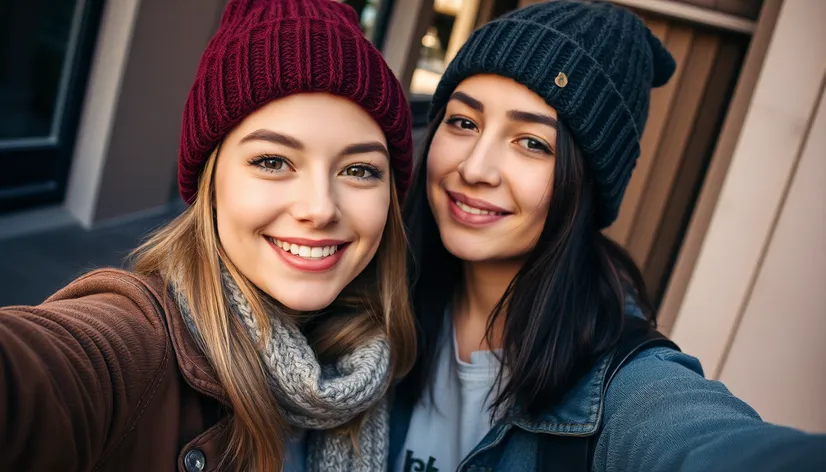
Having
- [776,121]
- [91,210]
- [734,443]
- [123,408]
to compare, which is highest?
[776,121]

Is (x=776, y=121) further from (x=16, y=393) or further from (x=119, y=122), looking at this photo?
(x=119, y=122)

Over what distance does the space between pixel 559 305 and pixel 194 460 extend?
977mm

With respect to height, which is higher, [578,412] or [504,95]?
[504,95]

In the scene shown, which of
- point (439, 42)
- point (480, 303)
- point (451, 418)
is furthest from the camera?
point (439, 42)

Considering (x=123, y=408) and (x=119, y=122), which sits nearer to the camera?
(x=123, y=408)

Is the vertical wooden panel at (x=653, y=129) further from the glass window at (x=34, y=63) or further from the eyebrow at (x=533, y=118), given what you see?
the glass window at (x=34, y=63)

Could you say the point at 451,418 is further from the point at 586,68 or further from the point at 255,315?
the point at 586,68

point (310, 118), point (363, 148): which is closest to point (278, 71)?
point (310, 118)

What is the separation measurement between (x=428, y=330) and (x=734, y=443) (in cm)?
108

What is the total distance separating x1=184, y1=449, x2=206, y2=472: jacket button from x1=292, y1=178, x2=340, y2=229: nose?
49 cm

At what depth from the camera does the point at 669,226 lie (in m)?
3.36

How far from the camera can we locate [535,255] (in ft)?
6.12

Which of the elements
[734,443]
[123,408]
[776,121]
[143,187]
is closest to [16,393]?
[123,408]

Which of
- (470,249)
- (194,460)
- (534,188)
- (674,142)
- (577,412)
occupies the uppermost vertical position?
(674,142)
